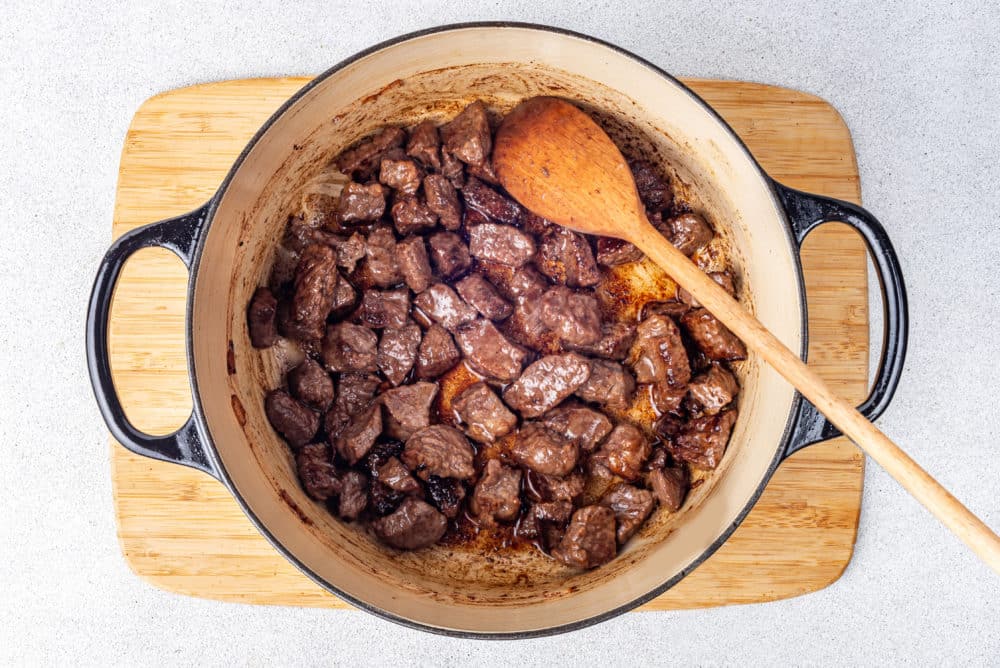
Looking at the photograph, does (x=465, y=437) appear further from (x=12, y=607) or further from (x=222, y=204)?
(x=12, y=607)

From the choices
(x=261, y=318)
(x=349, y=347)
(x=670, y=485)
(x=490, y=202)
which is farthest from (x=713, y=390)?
(x=261, y=318)

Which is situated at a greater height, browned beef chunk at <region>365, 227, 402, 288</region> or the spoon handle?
the spoon handle

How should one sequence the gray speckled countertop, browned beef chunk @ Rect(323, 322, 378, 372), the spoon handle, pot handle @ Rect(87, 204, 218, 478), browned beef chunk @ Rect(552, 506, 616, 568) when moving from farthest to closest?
the gray speckled countertop, browned beef chunk @ Rect(323, 322, 378, 372), browned beef chunk @ Rect(552, 506, 616, 568), pot handle @ Rect(87, 204, 218, 478), the spoon handle

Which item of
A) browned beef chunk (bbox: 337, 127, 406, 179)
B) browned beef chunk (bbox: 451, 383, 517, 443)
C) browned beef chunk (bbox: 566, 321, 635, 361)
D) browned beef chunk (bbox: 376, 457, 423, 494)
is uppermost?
browned beef chunk (bbox: 337, 127, 406, 179)

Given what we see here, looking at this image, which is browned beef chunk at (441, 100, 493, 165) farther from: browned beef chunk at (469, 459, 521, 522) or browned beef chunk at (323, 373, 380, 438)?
browned beef chunk at (469, 459, 521, 522)

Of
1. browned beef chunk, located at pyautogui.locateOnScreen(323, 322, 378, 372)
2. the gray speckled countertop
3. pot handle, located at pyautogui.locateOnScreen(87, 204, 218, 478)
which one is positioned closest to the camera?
pot handle, located at pyautogui.locateOnScreen(87, 204, 218, 478)

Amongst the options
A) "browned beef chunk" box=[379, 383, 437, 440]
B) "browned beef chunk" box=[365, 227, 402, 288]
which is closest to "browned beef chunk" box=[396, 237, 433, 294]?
"browned beef chunk" box=[365, 227, 402, 288]

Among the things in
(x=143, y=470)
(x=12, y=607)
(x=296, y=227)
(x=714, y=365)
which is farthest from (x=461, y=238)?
(x=12, y=607)

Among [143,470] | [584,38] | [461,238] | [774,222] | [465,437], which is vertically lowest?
[143,470]
